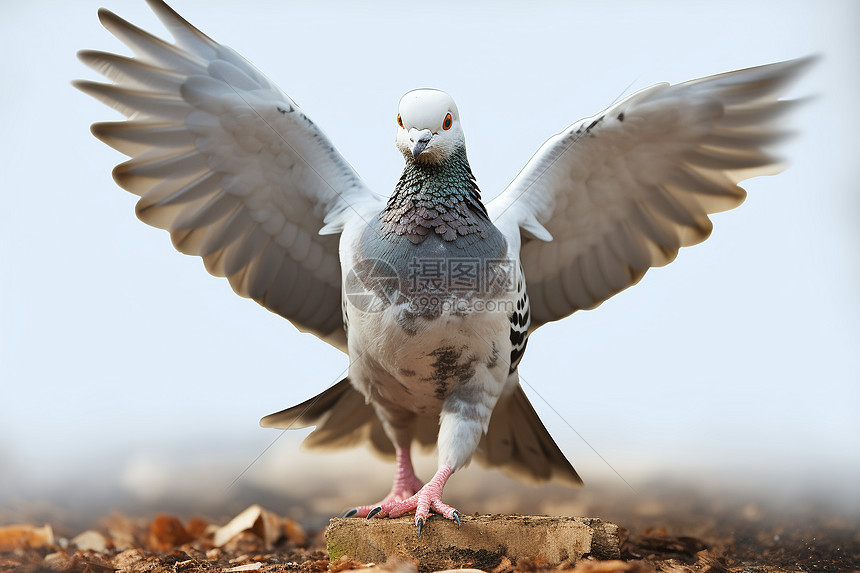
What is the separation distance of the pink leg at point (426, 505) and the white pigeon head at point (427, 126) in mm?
1227

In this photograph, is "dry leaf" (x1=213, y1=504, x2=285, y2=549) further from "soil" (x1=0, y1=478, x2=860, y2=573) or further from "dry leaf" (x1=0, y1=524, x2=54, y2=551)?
"dry leaf" (x1=0, y1=524, x2=54, y2=551)

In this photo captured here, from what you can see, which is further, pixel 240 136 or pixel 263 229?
pixel 263 229

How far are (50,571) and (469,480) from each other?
8.60ft

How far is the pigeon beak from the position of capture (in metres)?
2.62

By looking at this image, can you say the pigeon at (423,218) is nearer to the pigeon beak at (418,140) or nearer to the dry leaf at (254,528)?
the pigeon beak at (418,140)

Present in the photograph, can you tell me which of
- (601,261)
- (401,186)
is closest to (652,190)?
(601,261)

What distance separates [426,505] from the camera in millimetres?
2498

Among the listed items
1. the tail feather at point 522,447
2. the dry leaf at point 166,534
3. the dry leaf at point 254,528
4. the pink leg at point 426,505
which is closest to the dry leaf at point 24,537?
the dry leaf at point 166,534

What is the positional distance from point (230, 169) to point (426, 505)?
1.64 meters

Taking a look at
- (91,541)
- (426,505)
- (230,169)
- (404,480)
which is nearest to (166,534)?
(91,541)

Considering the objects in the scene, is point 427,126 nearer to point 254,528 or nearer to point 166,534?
point 254,528

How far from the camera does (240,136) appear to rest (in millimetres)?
2881

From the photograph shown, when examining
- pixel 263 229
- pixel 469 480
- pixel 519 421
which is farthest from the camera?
pixel 469 480

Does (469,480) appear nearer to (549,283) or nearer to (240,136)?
(549,283)
